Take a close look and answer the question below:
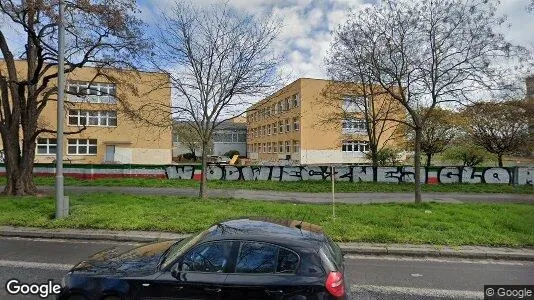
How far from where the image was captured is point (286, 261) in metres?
3.56

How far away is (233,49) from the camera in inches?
512

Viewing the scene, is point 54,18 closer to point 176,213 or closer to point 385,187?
point 176,213

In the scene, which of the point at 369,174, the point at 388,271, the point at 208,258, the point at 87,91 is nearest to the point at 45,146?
the point at 87,91

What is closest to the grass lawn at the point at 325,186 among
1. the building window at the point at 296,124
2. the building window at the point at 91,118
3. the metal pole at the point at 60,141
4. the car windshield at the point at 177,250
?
the metal pole at the point at 60,141

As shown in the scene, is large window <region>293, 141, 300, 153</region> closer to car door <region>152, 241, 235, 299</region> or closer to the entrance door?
the entrance door

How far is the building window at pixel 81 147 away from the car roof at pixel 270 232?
37.4 metres

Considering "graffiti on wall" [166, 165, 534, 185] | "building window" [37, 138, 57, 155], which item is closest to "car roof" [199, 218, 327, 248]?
"graffiti on wall" [166, 165, 534, 185]

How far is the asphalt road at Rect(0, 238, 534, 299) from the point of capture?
527cm

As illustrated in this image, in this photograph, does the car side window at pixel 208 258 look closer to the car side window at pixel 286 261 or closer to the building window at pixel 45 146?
the car side window at pixel 286 261

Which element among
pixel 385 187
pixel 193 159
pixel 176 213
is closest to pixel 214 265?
pixel 176 213

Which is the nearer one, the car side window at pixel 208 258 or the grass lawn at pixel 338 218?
the car side window at pixel 208 258

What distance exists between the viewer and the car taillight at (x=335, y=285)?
340 centimetres

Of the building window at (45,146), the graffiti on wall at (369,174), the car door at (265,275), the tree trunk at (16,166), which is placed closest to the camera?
the car door at (265,275)

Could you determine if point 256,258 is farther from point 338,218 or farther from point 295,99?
point 295,99
